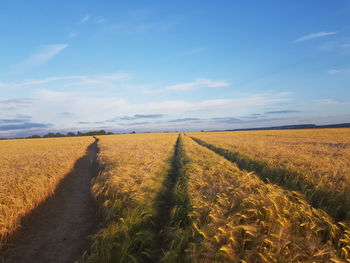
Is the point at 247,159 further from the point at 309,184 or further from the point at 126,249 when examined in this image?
the point at 126,249

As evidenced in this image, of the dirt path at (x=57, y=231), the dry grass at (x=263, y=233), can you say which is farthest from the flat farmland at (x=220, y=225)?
the dirt path at (x=57, y=231)

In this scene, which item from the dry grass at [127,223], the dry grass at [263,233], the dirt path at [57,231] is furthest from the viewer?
the dirt path at [57,231]

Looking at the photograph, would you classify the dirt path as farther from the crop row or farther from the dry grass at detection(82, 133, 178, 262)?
the crop row

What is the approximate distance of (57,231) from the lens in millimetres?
5449

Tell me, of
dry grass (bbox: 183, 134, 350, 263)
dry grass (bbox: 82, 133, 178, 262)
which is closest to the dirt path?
dry grass (bbox: 82, 133, 178, 262)

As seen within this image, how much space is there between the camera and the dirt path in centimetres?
437

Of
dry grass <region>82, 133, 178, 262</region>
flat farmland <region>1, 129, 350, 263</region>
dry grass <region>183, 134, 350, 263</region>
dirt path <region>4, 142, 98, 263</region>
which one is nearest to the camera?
dry grass <region>183, 134, 350, 263</region>

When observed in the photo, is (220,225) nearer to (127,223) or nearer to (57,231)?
(127,223)

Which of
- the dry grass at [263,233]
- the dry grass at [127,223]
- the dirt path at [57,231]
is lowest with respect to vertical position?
the dirt path at [57,231]

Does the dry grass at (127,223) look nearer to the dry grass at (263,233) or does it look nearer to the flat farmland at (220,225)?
the flat farmland at (220,225)

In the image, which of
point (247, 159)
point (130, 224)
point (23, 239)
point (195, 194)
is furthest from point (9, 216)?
point (247, 159)

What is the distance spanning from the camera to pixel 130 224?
4602mm

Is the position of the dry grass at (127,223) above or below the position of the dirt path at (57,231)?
above

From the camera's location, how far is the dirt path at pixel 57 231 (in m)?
4.37
